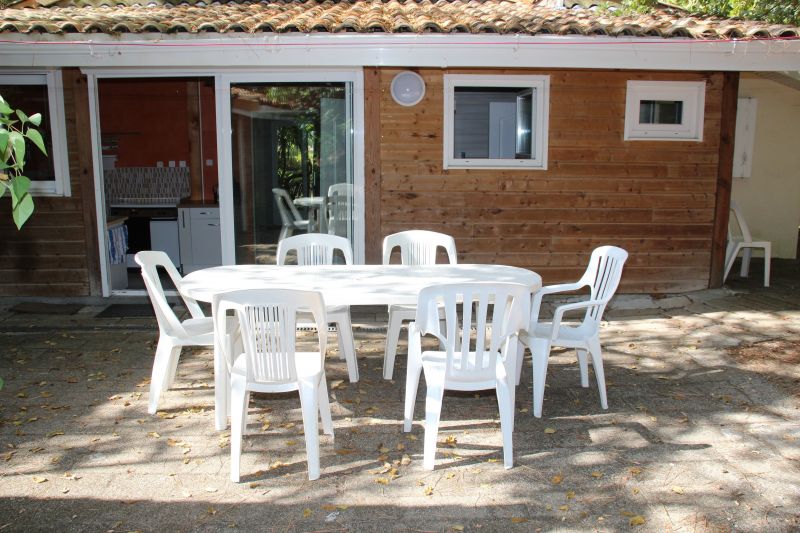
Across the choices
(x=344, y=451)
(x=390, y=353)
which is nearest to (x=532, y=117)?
(x=390, y=353)

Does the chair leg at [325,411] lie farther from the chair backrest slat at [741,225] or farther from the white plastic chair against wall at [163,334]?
the chair backrest slat at [741,225]

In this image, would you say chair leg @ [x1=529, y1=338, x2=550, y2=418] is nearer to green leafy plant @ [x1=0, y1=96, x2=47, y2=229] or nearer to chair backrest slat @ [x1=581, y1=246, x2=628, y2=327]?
chair backrest slat @ [x1=581, y1=246, x2=628, y2=327]

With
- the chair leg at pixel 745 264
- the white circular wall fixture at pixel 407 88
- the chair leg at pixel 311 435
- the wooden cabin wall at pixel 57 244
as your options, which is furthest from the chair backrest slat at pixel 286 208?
the chair leg at pixel 745 264

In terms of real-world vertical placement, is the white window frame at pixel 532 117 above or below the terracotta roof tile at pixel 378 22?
below

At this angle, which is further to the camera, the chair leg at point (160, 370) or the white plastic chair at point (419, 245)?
the white plastic chair at point (419, 245)

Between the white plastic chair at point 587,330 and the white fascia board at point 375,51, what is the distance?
2.33 meters

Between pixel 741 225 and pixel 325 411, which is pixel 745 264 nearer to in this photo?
pixel 741 225

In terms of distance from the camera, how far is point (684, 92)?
7.12 metres

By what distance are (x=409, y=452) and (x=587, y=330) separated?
4.61 ft

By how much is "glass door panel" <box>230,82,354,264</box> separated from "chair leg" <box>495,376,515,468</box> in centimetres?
383

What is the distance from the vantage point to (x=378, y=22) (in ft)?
20.2

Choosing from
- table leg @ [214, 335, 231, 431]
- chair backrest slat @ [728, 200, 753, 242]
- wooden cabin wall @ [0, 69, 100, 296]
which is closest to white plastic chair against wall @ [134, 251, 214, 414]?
table leg @ [214, 335, 231, 431]

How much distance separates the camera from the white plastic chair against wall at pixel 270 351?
334 centimetres

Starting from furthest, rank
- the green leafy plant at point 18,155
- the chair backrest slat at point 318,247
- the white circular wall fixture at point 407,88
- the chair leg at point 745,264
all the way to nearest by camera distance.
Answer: the chair leg at point 745,264
the white circular wall fixture at point 407,88
the chair backrest slat at point 318,247
the green leafy plant at point 18,155
